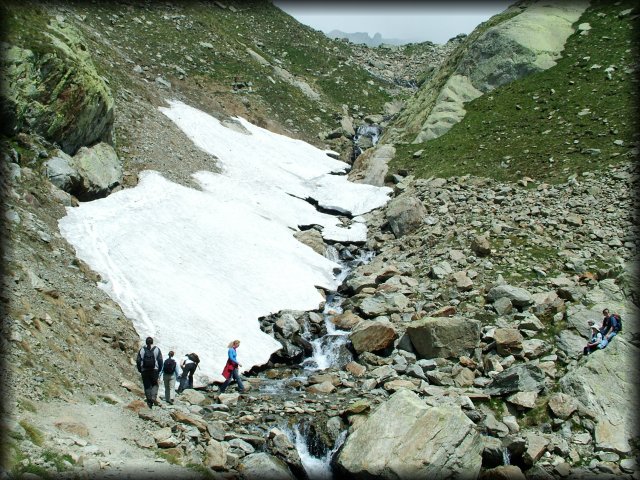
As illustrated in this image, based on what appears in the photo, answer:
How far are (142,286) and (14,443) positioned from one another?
40.3 ft

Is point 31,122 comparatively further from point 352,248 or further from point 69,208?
point 352,248

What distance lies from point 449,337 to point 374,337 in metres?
3.18

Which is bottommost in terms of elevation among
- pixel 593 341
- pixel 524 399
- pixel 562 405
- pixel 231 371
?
pixel 231 371

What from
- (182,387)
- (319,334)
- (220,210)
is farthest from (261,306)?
(220,210)

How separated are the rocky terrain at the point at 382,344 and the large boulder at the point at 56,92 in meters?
0.18

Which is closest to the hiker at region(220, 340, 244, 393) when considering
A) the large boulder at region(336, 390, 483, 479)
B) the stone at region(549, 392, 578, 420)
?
the large boulder at region(336, 390, 483, 479)

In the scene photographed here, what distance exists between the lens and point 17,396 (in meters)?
12.0

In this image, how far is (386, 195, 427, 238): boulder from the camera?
3284 cm

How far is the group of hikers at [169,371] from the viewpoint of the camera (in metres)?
15.6

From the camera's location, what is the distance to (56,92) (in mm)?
26109

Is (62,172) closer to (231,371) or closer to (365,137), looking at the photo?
(231,371)

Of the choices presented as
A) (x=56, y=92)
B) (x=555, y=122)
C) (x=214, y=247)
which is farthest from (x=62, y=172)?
(x=555, y=122)

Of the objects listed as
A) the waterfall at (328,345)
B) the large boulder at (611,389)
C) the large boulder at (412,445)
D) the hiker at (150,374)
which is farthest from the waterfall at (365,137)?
the large boulder at (412,445)

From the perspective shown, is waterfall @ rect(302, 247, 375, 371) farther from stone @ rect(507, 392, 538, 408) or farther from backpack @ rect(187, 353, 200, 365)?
stone @ rect(507, 392, 538, 408)
